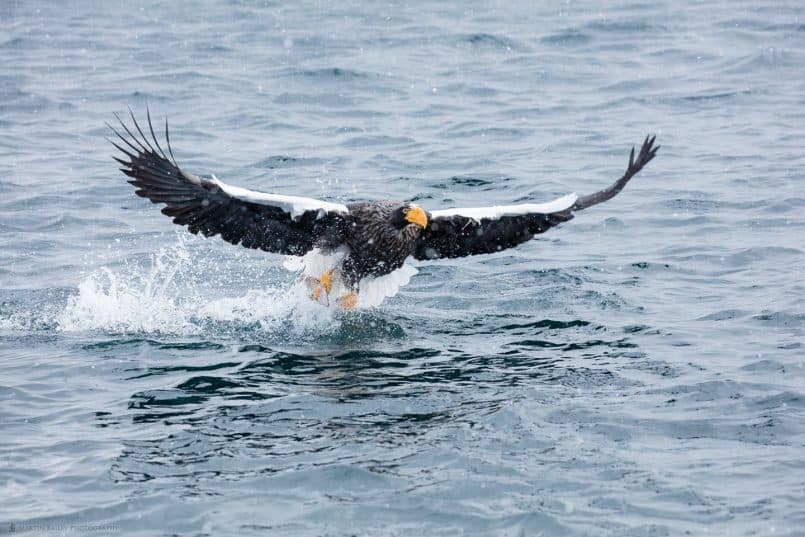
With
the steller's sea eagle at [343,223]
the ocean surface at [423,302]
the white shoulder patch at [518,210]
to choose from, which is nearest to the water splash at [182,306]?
the ocean surface at [423,302]

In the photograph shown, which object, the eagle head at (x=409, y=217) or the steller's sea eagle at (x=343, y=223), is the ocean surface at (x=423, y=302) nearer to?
the steller's sea eagle at (x=343, y=223)

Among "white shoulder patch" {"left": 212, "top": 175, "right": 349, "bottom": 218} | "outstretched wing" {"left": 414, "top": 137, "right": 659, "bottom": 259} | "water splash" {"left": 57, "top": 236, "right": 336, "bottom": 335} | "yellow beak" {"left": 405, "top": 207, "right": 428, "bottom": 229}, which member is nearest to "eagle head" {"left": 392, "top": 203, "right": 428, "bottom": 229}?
"yellow beak" {"left": 405, "top": 207, "right": 428, "bottom": 229}

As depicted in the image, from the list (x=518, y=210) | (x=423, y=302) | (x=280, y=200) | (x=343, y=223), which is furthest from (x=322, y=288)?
(x=518, y=210)

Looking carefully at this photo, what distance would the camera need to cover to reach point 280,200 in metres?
9.16

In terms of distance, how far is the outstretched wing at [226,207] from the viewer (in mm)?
9156

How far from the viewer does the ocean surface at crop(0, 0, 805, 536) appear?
6660 millimetres

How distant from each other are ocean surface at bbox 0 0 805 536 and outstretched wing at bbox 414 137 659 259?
19.8 inches

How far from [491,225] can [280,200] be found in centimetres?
193

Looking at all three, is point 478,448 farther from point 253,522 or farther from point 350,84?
point 350,84

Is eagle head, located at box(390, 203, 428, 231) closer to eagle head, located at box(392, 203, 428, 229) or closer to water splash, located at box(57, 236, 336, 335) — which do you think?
eagle head, located at box(392, 203, 428, 229)

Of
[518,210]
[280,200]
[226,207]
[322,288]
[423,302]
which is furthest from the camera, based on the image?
[423,302]

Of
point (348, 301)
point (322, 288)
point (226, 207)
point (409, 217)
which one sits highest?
point (226, 207)

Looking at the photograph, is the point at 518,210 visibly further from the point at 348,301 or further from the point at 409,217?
the point at 348,301

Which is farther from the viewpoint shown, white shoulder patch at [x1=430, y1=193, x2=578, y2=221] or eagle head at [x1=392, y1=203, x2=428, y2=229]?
white shoulder patch at [x1=430, y1=193, x2=578, y2=221]
